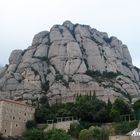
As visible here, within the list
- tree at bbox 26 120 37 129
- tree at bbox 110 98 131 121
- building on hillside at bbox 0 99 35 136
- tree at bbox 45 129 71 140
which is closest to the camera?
tree at bbox 45 129 71 140

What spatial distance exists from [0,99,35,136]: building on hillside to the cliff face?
47.9 feet

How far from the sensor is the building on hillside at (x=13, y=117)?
75.6m

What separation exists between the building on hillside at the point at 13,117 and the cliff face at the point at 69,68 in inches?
575

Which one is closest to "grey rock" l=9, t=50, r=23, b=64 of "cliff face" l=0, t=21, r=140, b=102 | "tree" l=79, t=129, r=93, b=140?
"cliff face" l=0, t=21, r=140, b=102

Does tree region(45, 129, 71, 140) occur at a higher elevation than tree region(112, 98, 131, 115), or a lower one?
lower

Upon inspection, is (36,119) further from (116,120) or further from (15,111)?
(116,120)

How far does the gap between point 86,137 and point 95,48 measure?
4935cm

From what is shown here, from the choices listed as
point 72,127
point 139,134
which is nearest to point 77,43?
point 72,127

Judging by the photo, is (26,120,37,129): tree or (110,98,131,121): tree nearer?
(110,98,131,121): tree

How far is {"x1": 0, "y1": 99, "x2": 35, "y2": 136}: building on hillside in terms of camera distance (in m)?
75.6

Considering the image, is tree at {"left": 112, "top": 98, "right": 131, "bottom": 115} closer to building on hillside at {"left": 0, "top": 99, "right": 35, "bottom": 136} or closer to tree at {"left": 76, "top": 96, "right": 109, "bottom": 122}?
tree at {"left": 76, "top": 96, "right": 109, "bottom": 122}

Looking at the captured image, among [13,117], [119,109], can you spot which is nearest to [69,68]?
[13,117]

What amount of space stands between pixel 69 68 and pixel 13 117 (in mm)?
27612

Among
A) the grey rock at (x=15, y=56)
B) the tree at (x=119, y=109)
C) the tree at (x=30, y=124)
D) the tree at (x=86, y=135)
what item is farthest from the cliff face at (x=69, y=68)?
the tree at (x=86, y=135)
